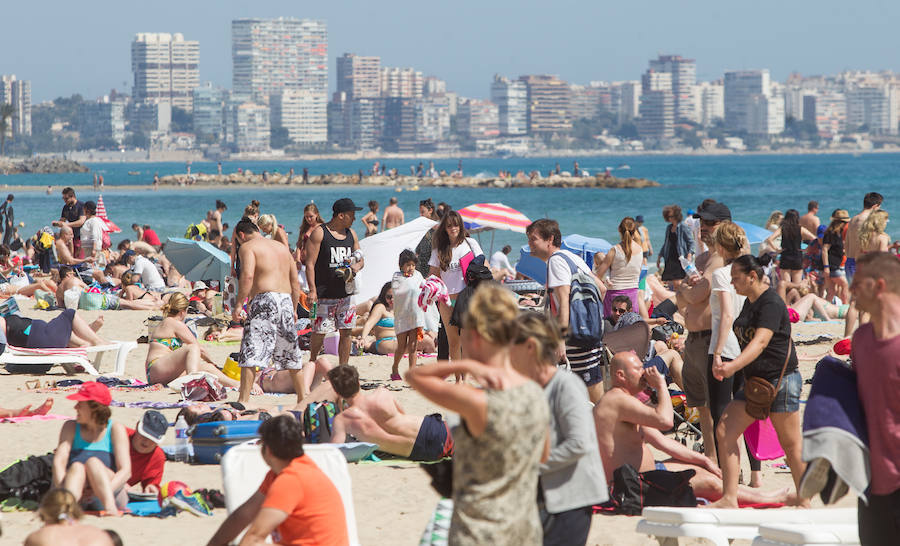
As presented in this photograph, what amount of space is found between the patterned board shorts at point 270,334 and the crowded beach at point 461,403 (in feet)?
0.05

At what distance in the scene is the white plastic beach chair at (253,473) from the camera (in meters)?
4.35

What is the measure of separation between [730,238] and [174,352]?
4.68 m

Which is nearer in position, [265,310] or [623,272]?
[265,310]

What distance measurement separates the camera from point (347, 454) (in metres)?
6.08

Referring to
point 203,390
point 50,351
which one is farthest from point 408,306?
point 50,351

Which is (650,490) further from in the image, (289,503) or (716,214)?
(289,503)

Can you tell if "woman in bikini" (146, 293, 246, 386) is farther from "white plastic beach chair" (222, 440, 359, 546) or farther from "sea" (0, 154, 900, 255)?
"sea" (0, 154, 900, 255)

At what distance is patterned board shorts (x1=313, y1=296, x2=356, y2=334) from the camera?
796 cm

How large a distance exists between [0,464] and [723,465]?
3802mm

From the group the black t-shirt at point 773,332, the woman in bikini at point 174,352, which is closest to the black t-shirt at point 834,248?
the woman in bikini at point 174,352

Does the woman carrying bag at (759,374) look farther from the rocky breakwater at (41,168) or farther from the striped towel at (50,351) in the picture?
the rocky breakwater at (41,168)

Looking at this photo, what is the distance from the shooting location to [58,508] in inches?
159

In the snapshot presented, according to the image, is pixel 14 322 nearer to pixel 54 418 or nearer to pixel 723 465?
pixel 54 418

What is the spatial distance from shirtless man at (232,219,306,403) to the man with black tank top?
665mm
